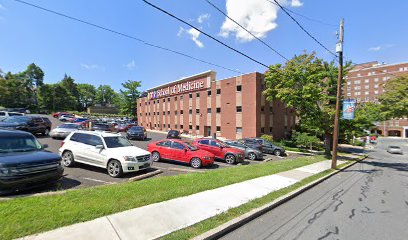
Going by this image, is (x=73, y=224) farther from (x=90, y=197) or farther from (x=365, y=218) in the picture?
(x=365, y=218)

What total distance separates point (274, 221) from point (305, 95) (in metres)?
16.7

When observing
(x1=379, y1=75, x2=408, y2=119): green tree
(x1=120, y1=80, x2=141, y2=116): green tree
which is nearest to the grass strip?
(x1=379, y1=75, x2=408, y2=119): green tree

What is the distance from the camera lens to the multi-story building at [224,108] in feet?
92.5

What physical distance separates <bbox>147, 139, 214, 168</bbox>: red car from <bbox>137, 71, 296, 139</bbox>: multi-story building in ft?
55.7

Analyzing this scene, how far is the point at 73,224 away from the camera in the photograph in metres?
4.18

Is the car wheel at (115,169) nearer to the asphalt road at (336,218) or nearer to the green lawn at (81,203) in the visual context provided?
the green lawn at (81,203)

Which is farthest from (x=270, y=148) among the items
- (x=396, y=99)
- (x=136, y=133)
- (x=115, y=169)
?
(x=115, y=169)

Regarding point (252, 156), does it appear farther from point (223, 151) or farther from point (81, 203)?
point (81, 203)

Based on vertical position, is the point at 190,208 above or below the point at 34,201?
below

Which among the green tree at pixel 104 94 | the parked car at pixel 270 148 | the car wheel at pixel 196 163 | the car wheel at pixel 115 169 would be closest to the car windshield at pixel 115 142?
the car wheel at pixel 115 169

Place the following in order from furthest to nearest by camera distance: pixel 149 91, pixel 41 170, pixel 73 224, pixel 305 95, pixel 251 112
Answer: pixel 149 91, pixel 251 112, pixel 305 95, pixel 41 170, pixel 73 224

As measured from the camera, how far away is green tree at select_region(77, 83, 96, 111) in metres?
105

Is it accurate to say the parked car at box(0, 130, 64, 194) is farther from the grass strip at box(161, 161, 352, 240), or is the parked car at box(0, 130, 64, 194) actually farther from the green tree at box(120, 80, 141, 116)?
the green tree at box(120, 80, 141, 116)

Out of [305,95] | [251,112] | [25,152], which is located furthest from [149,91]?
[25,152]
